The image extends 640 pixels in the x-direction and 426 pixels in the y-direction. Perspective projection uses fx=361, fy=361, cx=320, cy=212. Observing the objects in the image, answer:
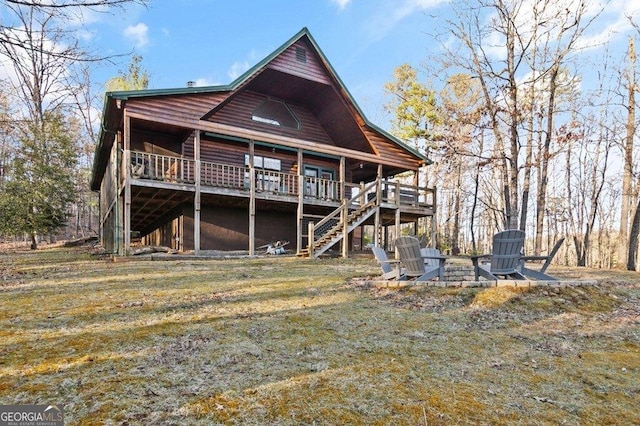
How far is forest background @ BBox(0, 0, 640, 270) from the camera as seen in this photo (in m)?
15.6

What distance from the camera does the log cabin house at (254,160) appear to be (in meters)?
13.1

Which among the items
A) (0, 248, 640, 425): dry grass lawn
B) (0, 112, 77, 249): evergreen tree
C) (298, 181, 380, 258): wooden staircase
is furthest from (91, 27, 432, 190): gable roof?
(0, 248, 640, 425): dry grass lawn

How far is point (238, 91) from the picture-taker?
15.4 metres

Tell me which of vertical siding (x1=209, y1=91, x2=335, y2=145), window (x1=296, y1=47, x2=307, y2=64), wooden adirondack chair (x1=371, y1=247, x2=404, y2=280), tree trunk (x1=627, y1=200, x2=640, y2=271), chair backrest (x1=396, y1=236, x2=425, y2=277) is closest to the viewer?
chair backrest (x1=396, y1=236, x2=425, y2=277)

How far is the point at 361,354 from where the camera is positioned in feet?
11.5

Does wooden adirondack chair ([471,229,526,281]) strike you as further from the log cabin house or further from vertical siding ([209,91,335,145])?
vertical siding ([209,91,335,145])

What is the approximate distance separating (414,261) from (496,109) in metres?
13.6

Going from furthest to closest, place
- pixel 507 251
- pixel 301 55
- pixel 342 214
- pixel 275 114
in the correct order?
pixel 275 114, pixel 301 55, pixel 342 214, pixel 507 251

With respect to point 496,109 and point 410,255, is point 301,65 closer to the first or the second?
point 496,109

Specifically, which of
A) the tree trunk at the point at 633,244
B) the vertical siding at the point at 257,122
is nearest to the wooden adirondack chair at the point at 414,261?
the vertical siding at the point at 257,122

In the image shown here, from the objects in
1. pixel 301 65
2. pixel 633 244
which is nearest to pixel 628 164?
pixel 633 244

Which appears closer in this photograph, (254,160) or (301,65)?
(301,65)

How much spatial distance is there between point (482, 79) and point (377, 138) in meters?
5.73

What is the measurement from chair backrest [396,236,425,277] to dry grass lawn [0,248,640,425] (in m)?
0.80
